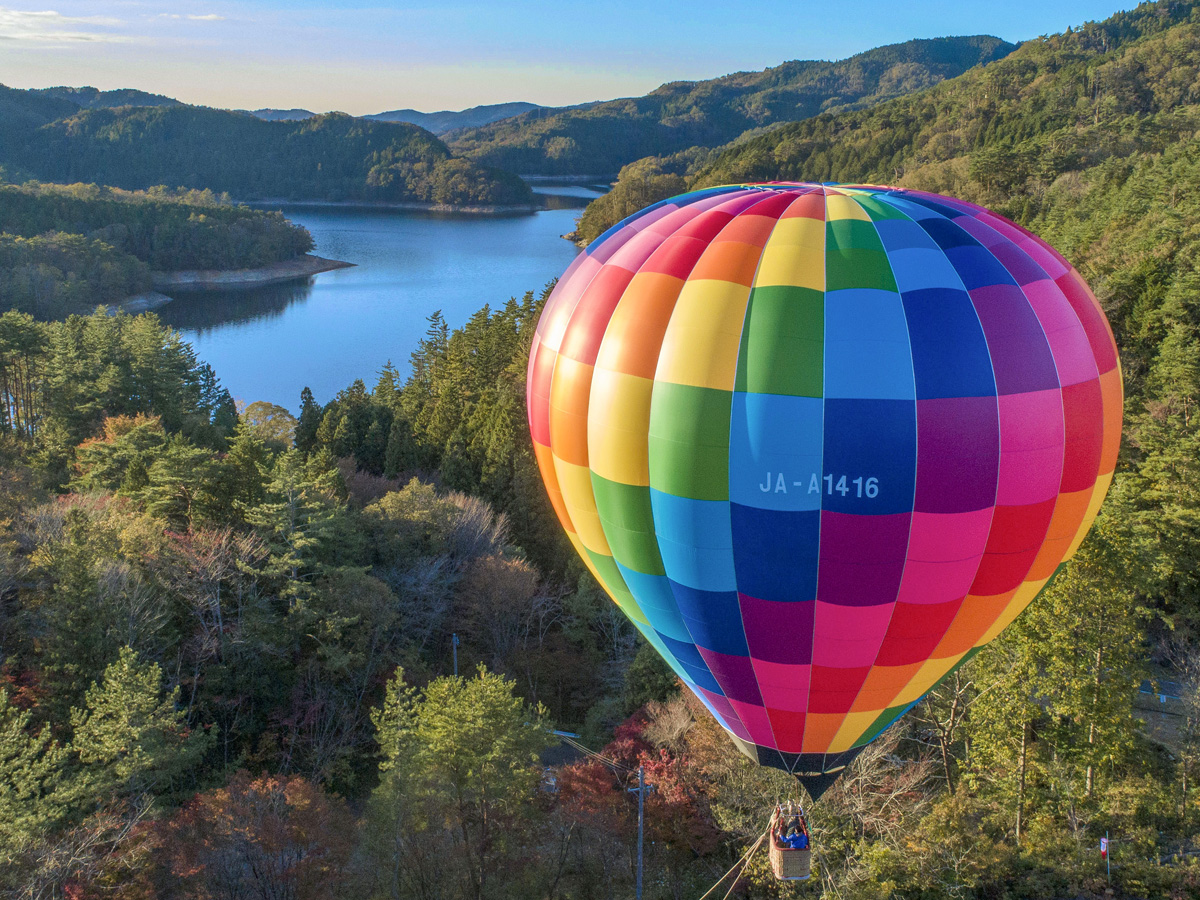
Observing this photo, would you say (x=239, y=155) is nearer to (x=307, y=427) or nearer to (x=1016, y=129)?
(x=1016, y=129)

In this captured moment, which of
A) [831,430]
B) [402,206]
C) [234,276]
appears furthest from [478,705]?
[402,206]

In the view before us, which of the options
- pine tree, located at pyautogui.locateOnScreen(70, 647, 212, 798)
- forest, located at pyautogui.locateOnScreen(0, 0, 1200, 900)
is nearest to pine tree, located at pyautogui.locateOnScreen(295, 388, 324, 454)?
forest, located at pyautogui.locateOnScreen(0, 0, 1200, 900)

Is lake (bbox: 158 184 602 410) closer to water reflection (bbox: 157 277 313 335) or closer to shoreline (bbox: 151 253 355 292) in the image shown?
water reflection (bbox: 157 277 313 335)

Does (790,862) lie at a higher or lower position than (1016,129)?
lower

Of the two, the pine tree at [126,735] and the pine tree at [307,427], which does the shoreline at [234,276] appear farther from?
the pine tree at [126,735]

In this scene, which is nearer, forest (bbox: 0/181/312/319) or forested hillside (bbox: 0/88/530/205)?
forest (bbox: 0/181/312/319)
